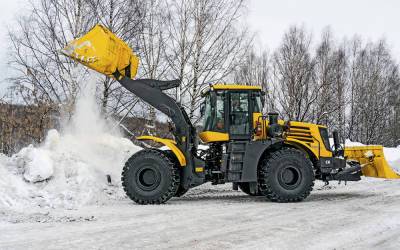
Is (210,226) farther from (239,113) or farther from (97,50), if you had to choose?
(97,50)

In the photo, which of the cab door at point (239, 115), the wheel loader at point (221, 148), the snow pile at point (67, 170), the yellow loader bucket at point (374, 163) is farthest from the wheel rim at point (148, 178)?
the yellow loader bucket at point (374, 163)

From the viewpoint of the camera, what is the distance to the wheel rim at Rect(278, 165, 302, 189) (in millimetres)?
8336

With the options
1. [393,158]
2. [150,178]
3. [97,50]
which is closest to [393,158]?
[393,158]

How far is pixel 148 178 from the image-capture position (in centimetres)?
816

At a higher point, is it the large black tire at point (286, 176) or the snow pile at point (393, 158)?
the snow pile at point (393, 158)

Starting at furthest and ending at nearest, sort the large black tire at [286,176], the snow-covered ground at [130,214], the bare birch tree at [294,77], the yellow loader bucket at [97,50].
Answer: the bare birch tree at [294,77], the large black tire at [286,176], the yellow loader bucket at [97,50], the snow-covered ground at [130,214]

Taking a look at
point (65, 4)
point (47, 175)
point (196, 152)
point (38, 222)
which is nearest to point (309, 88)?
point (65, 4)

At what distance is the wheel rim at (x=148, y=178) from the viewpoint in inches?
320

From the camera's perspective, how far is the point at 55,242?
175 inches

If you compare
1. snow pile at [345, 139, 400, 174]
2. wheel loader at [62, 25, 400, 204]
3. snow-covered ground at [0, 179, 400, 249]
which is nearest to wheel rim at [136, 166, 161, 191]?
wheel loader at [62, 25, 400, 204]

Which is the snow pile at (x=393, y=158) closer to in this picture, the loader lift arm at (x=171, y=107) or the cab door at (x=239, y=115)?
the cab door at (x=239, y=115)

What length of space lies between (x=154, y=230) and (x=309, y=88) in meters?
25.8

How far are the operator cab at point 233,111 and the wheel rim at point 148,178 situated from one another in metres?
1.48

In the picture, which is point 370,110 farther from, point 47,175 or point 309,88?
point 47,175
